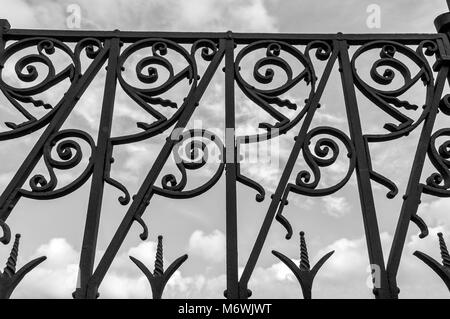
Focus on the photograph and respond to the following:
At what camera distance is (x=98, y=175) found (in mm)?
3480

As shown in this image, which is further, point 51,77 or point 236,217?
point 51,77

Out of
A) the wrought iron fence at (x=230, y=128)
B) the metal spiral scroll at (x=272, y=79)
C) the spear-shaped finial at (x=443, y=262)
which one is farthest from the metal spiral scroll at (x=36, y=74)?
the spear-shaped finial at (x=443, y=262)

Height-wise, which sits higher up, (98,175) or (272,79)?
(272,79)

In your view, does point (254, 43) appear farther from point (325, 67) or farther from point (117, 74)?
point (117, 74)

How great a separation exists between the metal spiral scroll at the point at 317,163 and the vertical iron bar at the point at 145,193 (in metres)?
0.77

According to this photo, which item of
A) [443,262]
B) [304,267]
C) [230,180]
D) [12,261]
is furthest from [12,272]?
[443,262]

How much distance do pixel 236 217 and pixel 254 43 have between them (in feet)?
4.50

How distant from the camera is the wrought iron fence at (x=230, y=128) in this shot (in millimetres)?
3250

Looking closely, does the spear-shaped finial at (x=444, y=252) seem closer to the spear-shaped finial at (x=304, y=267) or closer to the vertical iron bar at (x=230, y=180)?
the spear-shaped finial at (x=304, y=267)

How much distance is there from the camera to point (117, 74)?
390 centimetres

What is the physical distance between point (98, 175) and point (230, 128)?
864 mm

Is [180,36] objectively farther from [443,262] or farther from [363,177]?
[443,262]
